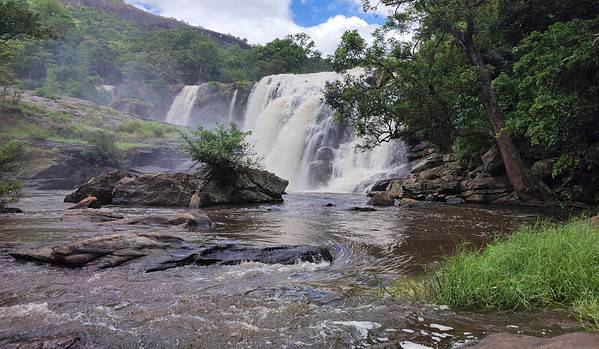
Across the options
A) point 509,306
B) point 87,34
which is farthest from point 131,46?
point 509,306

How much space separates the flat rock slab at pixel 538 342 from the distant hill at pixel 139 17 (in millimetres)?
111315

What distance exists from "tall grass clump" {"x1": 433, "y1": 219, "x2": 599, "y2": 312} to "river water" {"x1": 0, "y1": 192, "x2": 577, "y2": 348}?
254 mm

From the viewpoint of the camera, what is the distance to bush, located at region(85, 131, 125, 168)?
31281 millimetres

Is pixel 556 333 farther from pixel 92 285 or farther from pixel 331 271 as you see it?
pixel 92 285

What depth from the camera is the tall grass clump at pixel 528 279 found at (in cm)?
408

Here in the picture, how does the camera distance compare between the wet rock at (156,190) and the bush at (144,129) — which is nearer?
the wet rock at (156,190)

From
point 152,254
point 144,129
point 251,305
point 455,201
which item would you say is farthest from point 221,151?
point 144,129

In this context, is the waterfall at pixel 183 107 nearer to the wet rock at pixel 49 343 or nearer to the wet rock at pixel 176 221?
the wet rock at pixel 176 221

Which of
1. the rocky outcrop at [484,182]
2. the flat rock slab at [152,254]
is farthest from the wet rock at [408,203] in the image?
the flat rock slab at [152,254]

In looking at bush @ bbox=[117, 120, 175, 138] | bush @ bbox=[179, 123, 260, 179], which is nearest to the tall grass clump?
bush @ bbox=[179, 123, 260, 179]

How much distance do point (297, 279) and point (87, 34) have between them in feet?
258

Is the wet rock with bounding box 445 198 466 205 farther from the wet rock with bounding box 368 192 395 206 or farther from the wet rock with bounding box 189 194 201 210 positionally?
the wet rock with bounding box 189 194 201 210

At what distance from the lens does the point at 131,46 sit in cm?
6938

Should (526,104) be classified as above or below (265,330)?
above
